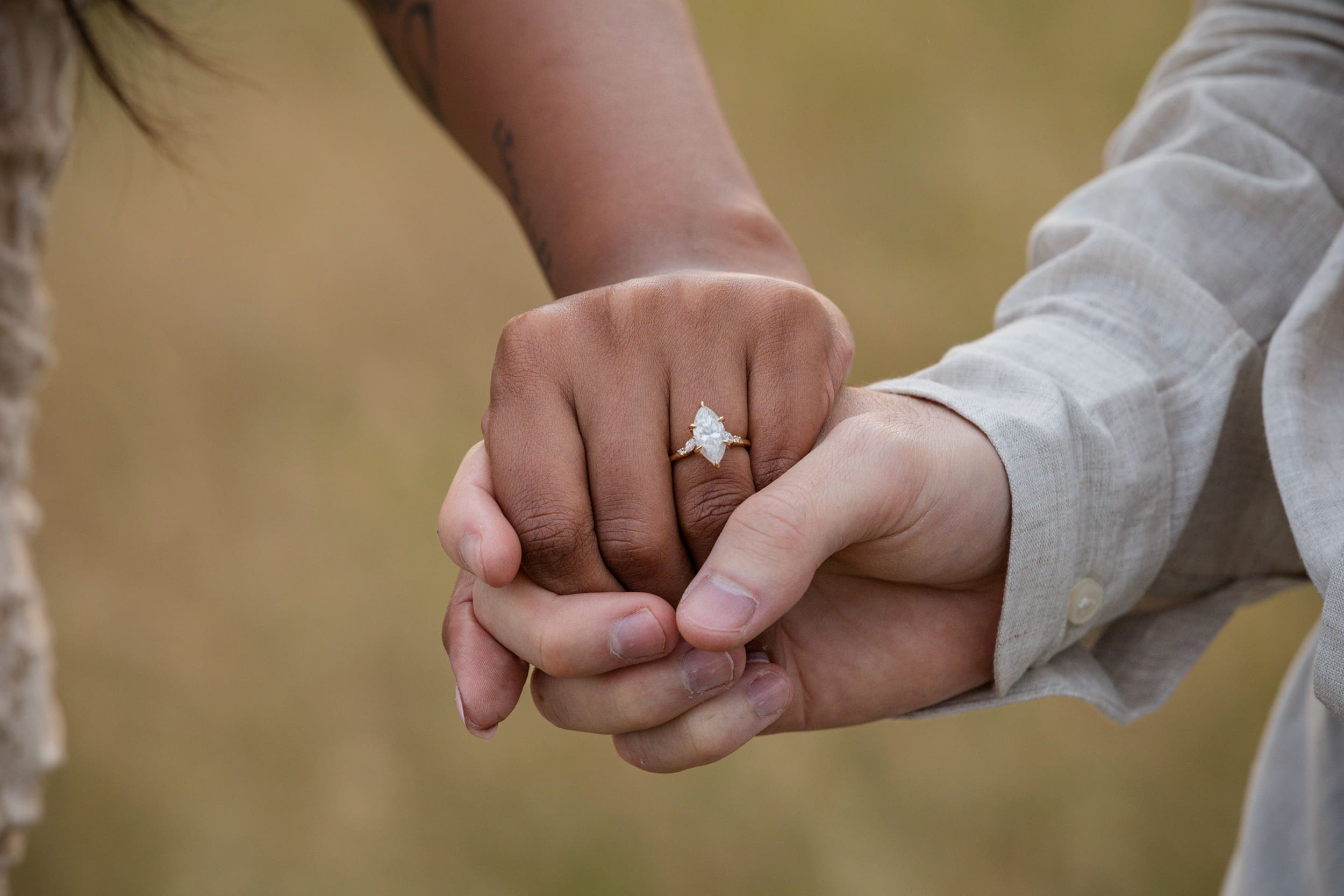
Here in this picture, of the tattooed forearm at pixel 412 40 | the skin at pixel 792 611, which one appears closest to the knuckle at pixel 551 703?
the skin at pixel 792 611

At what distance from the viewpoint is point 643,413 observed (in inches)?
20.5

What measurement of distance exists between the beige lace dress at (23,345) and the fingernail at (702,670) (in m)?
0.60

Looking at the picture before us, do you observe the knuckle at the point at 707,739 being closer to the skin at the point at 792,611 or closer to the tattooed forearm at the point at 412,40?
the skin at the point at 792,611

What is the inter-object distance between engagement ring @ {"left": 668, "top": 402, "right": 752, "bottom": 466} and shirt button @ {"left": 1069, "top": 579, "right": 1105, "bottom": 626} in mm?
234

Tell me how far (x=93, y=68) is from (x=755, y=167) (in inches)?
73.5

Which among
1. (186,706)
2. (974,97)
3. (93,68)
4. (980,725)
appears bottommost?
(980,725)

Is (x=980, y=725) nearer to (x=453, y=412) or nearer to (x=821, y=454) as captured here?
(x=453, y=412)

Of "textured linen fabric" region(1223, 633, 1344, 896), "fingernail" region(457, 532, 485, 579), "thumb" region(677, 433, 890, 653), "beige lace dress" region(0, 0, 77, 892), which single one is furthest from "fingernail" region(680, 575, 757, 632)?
"beige lace dress" region(0, 0, 77, 892)

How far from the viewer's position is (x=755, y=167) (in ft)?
7.83

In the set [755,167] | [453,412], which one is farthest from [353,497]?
[755,167]

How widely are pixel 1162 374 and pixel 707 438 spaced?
303 millimetres

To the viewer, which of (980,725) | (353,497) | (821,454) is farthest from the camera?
(353,497)

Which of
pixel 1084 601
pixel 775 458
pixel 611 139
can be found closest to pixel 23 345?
pixel 611 139

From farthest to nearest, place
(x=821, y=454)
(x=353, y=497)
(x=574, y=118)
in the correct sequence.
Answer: (x=353, y=497) < (x=574, y=118) < (x=821, y=454)
